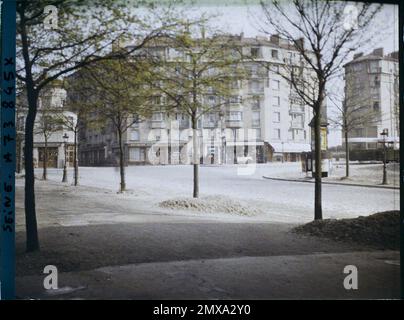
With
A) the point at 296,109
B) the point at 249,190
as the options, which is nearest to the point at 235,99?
the point at 296,109

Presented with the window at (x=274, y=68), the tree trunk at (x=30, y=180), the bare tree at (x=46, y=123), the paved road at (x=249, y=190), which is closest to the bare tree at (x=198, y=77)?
the paved road at (x=249, y=190)

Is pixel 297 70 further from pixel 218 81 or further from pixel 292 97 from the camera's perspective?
pixel 218 81

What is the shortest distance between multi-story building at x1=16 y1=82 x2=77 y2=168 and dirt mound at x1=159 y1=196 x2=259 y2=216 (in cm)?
120

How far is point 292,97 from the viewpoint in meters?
3.95

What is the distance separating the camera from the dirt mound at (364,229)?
145 inches

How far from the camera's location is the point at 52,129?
12.1 ft

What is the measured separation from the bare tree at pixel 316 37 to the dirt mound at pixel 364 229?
158 mm

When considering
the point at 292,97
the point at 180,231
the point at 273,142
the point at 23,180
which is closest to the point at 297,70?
the point at 292,97

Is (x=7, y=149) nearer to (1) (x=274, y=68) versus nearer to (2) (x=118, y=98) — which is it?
(2) (x=118, y=98)

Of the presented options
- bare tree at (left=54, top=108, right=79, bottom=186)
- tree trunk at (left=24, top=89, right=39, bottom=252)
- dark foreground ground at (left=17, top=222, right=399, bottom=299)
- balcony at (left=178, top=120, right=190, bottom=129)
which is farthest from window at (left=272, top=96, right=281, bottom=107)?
tree trunk at (left=24, top=89, right=39, bottom=252)

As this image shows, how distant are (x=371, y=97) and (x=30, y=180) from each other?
3.93 metres

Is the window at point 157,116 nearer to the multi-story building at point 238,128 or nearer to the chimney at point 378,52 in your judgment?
the multi-story building at point 238,128

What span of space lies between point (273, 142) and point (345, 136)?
92 cm

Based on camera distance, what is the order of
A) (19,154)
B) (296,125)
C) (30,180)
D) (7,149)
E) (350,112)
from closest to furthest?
1. (7,149)
2. (19,154)
3. (30,180)
4. (296,125)
5. (350,112)
